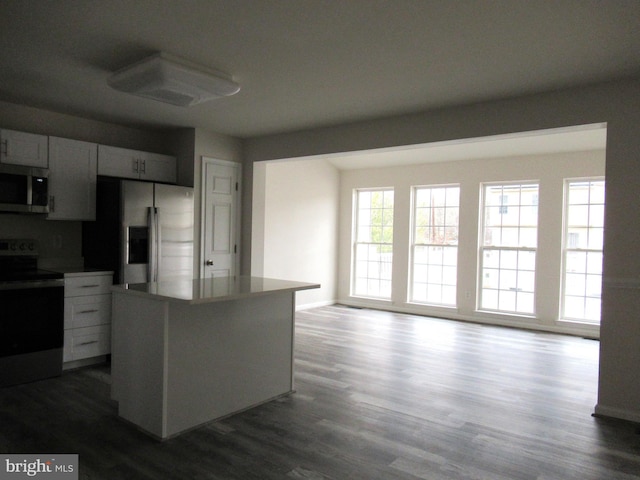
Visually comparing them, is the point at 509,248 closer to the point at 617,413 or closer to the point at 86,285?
the point at 617,413

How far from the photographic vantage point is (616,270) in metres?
3.33

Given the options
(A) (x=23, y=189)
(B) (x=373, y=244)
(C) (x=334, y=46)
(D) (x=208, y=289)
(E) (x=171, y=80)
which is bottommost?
(D) (x=208, y=289)

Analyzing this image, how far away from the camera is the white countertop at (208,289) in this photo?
2690 mm

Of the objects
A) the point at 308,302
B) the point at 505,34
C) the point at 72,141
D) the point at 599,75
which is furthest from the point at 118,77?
the point at 308,302

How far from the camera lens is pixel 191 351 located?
2963 mm

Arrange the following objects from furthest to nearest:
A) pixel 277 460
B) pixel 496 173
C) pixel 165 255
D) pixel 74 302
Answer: pixel 496 173 < pixel 165 255 < pixel 74 302 < pixel 277 460

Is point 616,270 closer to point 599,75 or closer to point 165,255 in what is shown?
point 599,75

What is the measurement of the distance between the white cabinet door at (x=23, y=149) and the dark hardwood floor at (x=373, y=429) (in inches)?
74.1

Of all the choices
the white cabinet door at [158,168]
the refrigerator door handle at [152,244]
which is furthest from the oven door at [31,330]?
the white cabinet door at [158,168]

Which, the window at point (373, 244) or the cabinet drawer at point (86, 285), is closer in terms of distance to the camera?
the cabinet drawer at point (86, 285)

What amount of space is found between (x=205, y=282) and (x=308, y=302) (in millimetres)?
4292

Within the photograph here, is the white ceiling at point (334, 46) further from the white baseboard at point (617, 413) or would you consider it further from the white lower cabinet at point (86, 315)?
the white baseboard at point (617, 413)

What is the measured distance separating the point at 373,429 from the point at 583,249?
456cm

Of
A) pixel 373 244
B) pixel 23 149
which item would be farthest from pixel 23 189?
pixel 373 244
